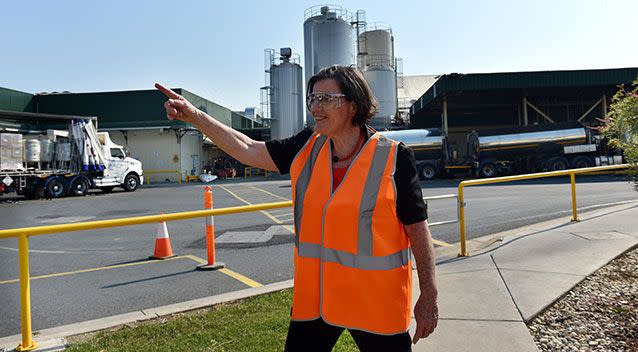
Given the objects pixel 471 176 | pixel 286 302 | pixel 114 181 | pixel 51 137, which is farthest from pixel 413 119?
pixel 286 302

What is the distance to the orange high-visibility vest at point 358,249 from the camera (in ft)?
6.19

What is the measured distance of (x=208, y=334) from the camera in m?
3.73

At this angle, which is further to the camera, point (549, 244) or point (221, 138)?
point (549, 244)

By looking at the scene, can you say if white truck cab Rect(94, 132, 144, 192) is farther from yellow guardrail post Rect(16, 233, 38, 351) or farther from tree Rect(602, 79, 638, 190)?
tree Rect(602, 79, 638, 190)

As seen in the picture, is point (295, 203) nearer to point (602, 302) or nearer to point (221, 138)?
point (221, 138)

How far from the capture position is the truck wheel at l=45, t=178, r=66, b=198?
2141 centimetres

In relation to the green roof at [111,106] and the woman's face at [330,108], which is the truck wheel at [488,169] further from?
the woman's face at [330,108]

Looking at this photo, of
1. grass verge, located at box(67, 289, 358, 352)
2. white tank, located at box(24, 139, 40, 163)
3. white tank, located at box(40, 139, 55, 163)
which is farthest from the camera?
white tank, located at box(40, 139, 55, 163)

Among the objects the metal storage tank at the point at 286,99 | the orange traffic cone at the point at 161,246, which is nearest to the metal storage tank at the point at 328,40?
the metal storage tank at the point at 286,99

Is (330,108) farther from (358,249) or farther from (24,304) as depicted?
(24,304)

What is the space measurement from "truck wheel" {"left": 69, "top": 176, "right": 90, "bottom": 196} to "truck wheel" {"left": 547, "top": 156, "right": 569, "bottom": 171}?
26240 millimetres

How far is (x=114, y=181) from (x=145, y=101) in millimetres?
13931

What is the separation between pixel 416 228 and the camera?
1.95 m

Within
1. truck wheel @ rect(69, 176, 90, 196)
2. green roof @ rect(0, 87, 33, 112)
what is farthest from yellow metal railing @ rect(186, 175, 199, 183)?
green roof @ rect(0, 87, 33, 112)
